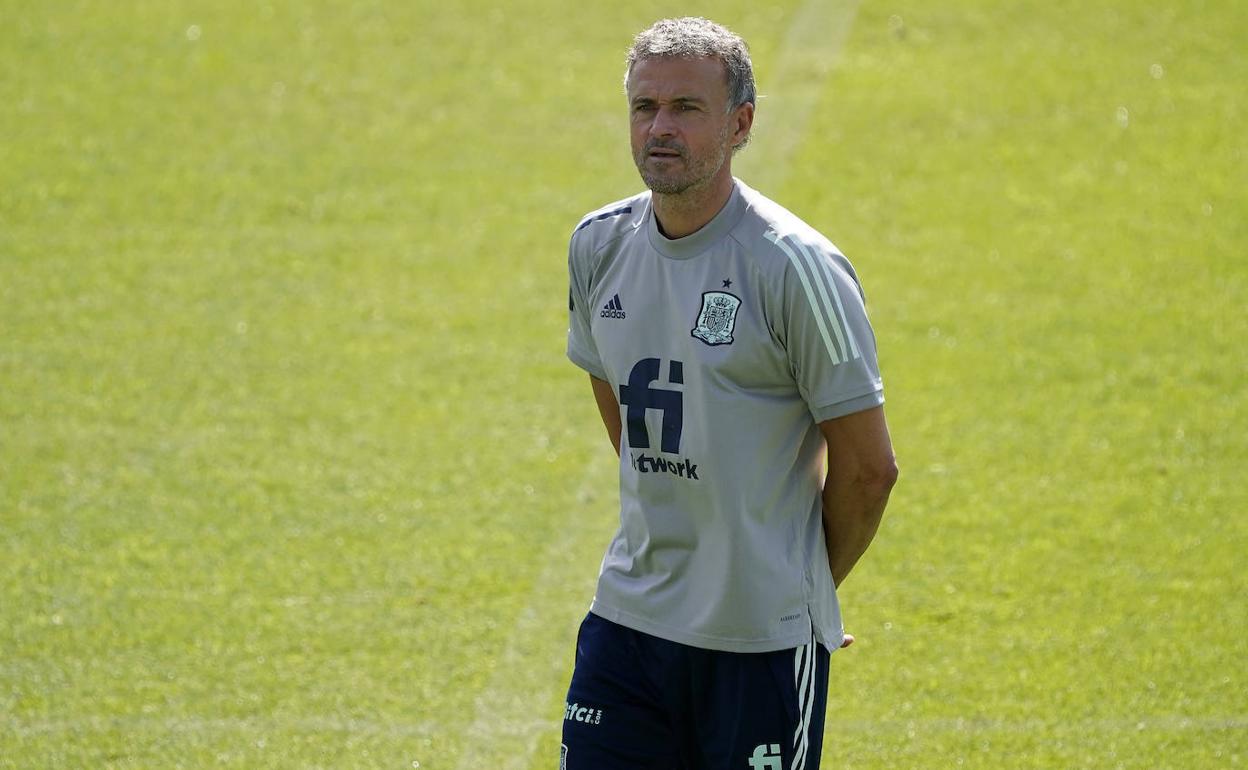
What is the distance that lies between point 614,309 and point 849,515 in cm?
67

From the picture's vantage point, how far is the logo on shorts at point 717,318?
314cm

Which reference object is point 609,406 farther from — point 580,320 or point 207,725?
point 207,725

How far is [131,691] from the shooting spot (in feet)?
16.5

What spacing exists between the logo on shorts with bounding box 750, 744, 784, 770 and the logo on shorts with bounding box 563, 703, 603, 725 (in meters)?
0.35

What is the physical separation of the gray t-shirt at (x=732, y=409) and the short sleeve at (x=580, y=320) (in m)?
0.14

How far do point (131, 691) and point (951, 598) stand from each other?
2.82 metres

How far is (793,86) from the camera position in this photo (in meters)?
9.63

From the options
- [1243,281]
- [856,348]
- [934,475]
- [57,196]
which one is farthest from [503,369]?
[856,348]

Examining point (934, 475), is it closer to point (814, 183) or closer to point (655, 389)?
point (814, 183)

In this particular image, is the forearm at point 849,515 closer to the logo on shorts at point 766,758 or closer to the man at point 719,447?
the man at point 719,447

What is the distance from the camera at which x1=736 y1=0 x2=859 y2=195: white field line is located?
8.89 m

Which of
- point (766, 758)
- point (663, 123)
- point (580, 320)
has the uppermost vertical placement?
point (663, 123)

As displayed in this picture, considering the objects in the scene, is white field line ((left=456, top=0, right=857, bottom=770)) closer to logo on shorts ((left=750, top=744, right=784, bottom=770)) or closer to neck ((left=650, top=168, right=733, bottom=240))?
logo on shorts ((left=750, top=744, right=784, bottom=770))

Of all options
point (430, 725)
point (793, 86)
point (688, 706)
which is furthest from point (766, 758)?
point (793, 86)
